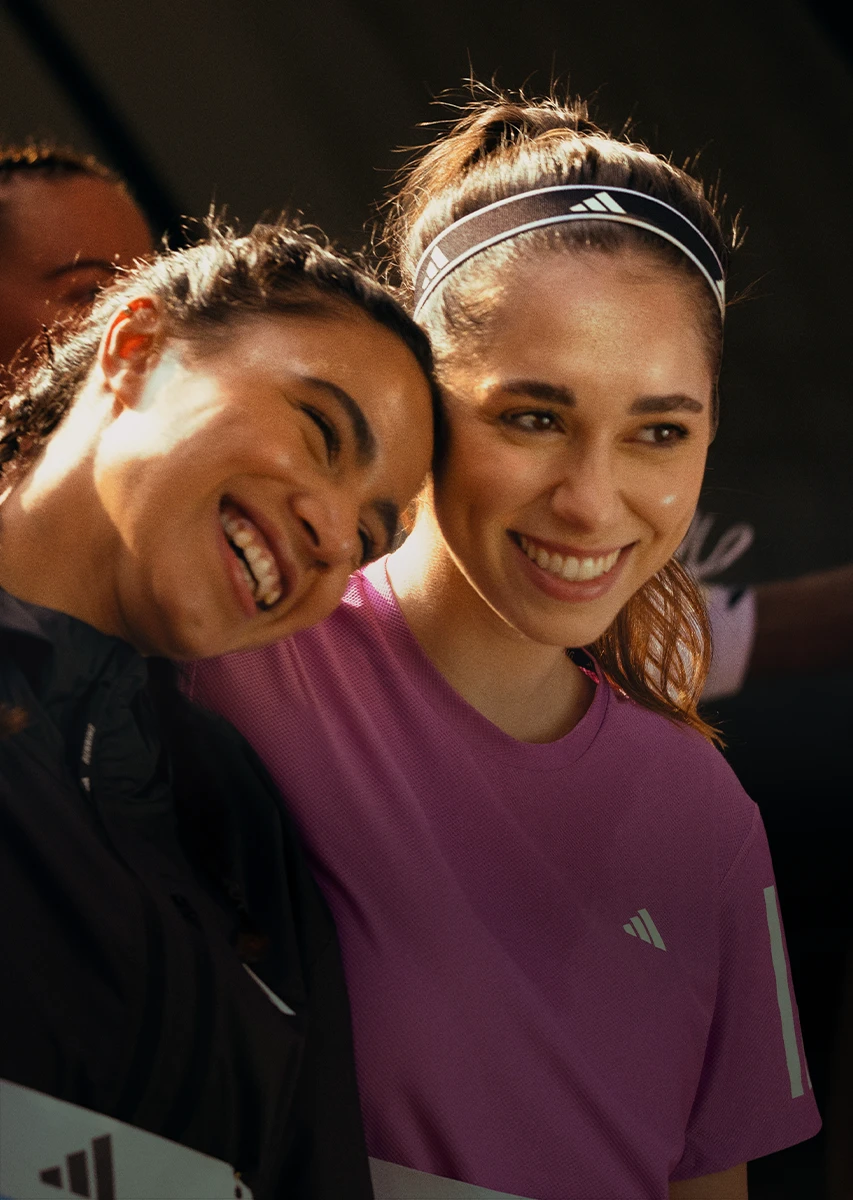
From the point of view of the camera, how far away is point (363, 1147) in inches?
26.0

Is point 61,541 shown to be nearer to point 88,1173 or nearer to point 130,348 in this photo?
point 130,348

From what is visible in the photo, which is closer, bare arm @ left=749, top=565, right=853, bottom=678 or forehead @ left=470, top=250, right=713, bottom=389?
forehead @ left=470, top=250, right=713, bottom=389

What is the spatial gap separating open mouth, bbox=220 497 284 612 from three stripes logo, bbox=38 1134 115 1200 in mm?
269

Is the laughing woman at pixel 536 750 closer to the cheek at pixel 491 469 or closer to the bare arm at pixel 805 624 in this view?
the cheek at pixel 491 469

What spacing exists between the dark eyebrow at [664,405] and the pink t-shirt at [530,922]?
0.20 m

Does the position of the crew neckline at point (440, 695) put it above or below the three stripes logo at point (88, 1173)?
above

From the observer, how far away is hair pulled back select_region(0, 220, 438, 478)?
0.62 meters

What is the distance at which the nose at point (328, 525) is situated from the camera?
62 centimetres

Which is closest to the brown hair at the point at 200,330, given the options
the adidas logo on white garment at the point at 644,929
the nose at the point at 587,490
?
the nose at the point at 587,490

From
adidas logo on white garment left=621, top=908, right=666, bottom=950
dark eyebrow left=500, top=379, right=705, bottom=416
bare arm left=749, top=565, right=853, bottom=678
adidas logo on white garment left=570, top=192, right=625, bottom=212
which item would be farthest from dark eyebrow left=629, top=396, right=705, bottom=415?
adidas logo on white garment left=621, top=908, right=666, bottom=950

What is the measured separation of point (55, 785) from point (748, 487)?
542mm

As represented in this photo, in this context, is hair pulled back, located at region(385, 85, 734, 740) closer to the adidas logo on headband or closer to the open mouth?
the adidas logo on headband

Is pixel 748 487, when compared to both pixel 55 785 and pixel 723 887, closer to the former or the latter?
pixel 723 887

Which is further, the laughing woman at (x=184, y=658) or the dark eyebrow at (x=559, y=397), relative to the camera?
the dark eyebrow at (x=559, y=397)
